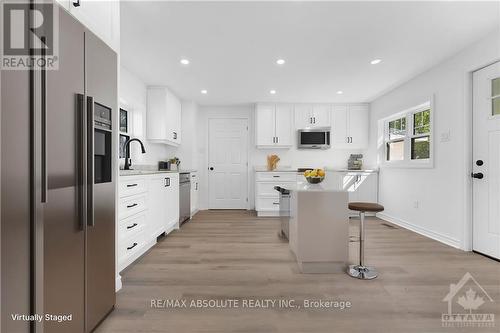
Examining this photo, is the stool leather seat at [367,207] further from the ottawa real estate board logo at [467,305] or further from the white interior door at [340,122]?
the white interior door at [340,122]

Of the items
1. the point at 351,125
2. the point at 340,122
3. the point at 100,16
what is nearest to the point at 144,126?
the point at 100,16

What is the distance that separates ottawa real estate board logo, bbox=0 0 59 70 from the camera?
919mm

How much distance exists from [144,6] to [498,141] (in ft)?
12.8

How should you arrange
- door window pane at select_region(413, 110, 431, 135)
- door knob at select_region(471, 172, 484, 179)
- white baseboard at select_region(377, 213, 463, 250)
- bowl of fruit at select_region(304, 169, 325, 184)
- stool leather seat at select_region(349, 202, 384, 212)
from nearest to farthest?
stool leather seat at select_region(349, 202, 384, 212), bowl of fruit at select_region(304, 169, 325, 184), door knob at select_region(471, 172, 484, 179), white baseboard at select_region(377, 213, 463, 250), door window pane at select_region(413, 110, 431, 135)

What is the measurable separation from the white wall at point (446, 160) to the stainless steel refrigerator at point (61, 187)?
3834 mm

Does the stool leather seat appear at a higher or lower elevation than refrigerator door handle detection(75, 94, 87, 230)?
lower

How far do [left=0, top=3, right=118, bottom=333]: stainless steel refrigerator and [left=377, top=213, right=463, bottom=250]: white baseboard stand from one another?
387 centimetres

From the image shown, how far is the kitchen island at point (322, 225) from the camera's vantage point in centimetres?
223

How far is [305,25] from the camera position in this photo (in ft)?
7.80

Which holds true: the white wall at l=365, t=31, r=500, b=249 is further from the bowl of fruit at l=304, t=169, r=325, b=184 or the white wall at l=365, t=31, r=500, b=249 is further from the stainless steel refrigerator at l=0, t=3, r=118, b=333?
the stainless steel refrigerator at l=0, t=3, r=118, b=333

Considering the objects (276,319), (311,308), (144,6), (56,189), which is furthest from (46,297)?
(144,6)

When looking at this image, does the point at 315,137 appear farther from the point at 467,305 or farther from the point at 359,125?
the point at 467,305

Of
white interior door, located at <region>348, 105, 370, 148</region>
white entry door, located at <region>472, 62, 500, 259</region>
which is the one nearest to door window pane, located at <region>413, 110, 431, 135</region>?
white entry door, located at <region>472, 62, 500, 259</region>

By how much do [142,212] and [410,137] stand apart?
4321mm
